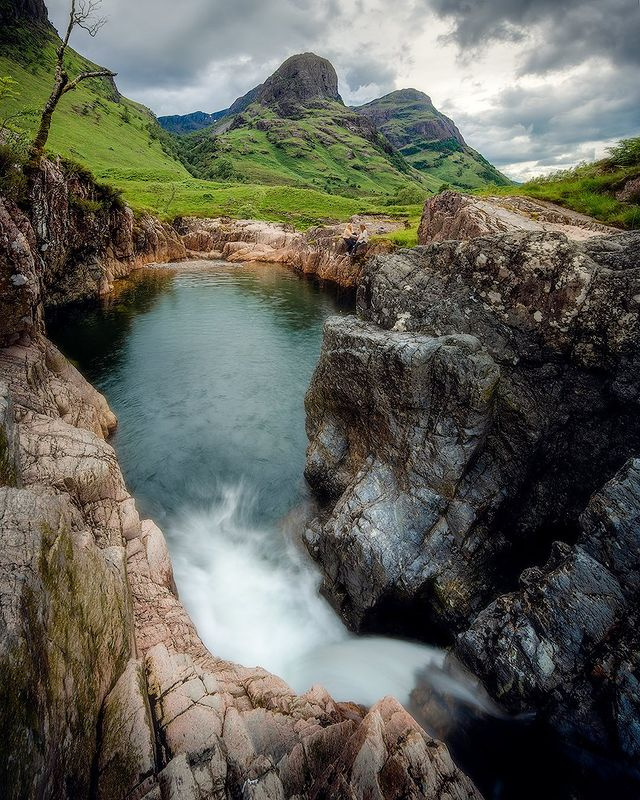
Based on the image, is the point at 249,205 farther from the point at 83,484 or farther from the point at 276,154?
the point at 276,154

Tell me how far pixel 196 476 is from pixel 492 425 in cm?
1184

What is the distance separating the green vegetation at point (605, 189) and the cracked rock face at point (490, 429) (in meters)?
7.70

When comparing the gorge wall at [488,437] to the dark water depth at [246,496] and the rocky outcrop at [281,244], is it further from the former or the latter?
the rocky outcrop at [281,244]

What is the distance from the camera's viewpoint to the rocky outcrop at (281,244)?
55906 millimetres

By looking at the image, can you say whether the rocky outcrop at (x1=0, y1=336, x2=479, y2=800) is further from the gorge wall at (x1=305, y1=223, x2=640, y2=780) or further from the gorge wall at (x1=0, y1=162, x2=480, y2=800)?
the gorge wall at (x1=305, y1=223, x2=640, y2=780)

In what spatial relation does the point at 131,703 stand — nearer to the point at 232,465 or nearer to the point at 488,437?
the point at 488,437

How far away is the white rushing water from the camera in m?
8.65

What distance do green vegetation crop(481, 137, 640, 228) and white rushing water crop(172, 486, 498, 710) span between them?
16189 millimetres

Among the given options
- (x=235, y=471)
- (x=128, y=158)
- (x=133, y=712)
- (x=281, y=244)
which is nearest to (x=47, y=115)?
(x=235, y=471)

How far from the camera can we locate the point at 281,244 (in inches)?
2881

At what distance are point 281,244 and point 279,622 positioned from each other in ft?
235

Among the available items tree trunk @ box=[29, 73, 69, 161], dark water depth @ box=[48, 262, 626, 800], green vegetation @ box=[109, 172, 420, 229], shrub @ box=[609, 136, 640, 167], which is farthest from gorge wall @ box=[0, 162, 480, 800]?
green vegetation @ box=[109, 172, 420, 229]

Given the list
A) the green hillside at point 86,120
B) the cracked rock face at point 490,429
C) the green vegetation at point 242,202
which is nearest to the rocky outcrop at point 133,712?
the cracked rock face at point 490,429

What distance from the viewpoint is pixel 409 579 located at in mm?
8977
